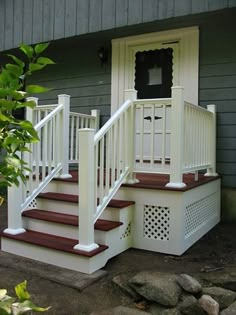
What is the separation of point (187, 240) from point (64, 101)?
2219 mm

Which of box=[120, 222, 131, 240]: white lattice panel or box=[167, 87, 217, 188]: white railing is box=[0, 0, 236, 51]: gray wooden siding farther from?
box=[120, 222, 131, 240]: white lattice panel

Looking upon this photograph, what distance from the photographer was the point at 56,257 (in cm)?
317

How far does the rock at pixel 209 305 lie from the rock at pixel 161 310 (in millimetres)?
181

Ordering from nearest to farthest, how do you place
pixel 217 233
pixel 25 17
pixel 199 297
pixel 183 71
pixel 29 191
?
pixel 199 297 → pixel 29 191 → pixel 217 233 → pixel 183 71 → pixel 25 17

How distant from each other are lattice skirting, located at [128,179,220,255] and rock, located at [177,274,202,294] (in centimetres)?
85

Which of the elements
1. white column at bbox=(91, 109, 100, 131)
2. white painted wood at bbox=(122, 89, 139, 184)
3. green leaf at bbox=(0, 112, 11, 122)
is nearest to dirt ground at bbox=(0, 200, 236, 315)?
white painted wood at bbox=(122, 89, 139, 184)

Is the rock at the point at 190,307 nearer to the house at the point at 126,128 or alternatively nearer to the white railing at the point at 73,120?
the house at the point at 126,128

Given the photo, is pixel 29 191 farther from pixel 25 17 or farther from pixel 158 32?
pixel 25 17

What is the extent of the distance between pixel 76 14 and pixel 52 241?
350 centimetres

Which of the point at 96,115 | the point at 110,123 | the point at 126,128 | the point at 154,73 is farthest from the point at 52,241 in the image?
the point at 154,73

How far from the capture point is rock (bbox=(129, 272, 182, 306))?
95.7 inches

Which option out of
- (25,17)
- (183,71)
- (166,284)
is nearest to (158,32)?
(183,71)

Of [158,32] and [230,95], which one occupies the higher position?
[158,32]

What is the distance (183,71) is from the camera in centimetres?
487
